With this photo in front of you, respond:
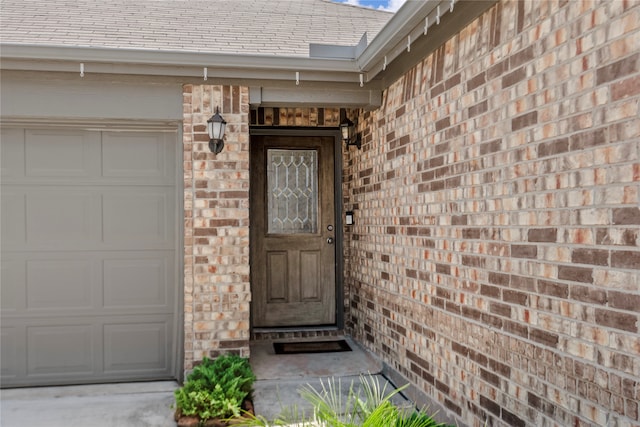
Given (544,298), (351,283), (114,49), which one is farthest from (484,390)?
(114,49)

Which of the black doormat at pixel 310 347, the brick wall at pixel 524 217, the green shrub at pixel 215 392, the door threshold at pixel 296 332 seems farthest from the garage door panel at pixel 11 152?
the brick wall at pixel 524 217

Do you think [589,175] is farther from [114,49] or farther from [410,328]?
[114,49]

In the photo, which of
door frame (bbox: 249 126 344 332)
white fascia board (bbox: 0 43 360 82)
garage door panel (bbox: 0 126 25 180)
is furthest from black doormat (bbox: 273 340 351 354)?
garage door panel (bbox: 0 126 25 180)

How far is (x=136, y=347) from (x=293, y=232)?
2.06m

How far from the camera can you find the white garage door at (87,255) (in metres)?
4.55

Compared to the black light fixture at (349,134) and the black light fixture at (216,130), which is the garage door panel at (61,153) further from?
the black light fixture at (349,134)

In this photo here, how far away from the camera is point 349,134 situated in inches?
219

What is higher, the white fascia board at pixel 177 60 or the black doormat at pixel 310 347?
the white fascia board at pixel 177 60

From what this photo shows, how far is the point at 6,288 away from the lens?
179 inches

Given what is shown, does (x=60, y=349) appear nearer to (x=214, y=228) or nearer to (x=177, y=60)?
(x=214, y=228)

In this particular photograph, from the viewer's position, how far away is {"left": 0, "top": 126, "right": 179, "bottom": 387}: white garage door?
4.55 m

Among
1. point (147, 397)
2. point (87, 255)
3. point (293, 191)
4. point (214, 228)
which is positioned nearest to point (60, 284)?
point (87, 255)

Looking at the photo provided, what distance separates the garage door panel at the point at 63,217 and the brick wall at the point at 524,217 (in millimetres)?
2635

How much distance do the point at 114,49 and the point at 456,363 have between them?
334 cm
